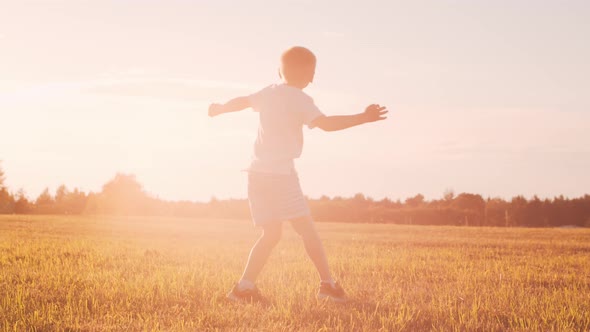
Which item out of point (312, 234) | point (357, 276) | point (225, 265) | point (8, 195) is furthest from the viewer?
point (8, 195)

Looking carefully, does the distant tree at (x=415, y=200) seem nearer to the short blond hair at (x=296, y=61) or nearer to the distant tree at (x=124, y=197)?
the distant tree at (x=124, y=197)

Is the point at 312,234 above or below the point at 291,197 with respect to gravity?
below

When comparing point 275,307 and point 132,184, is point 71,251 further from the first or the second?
point 132,184

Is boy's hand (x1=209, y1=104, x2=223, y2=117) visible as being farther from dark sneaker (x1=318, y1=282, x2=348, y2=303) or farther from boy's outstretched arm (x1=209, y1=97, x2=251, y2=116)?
dark sneaker (x1=318, y1=282, x2=348, y2=303)

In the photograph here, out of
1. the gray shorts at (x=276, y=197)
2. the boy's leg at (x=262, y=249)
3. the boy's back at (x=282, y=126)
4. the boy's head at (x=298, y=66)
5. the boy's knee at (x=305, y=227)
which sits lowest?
the boy's leg at (x=262, y=249)

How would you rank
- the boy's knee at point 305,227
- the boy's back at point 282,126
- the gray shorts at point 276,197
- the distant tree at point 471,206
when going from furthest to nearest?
the distant tree at point 471,206 < the boy's knee at point 305,227 < the gray shorts at point 276,197 < the boy's back at point 282,126

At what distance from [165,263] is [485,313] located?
4769mm

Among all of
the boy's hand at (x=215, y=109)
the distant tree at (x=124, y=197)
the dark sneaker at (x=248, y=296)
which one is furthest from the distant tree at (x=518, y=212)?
the boy's hand at (x=215, y=109)

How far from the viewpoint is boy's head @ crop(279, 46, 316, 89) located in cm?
475

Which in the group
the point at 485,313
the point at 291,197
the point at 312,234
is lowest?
the point at 485,313

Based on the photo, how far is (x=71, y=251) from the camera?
9227 millimetres

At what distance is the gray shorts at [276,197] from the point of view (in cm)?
485

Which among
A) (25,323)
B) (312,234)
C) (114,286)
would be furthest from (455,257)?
(25,323)

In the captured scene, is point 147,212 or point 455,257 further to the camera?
point 147,212
